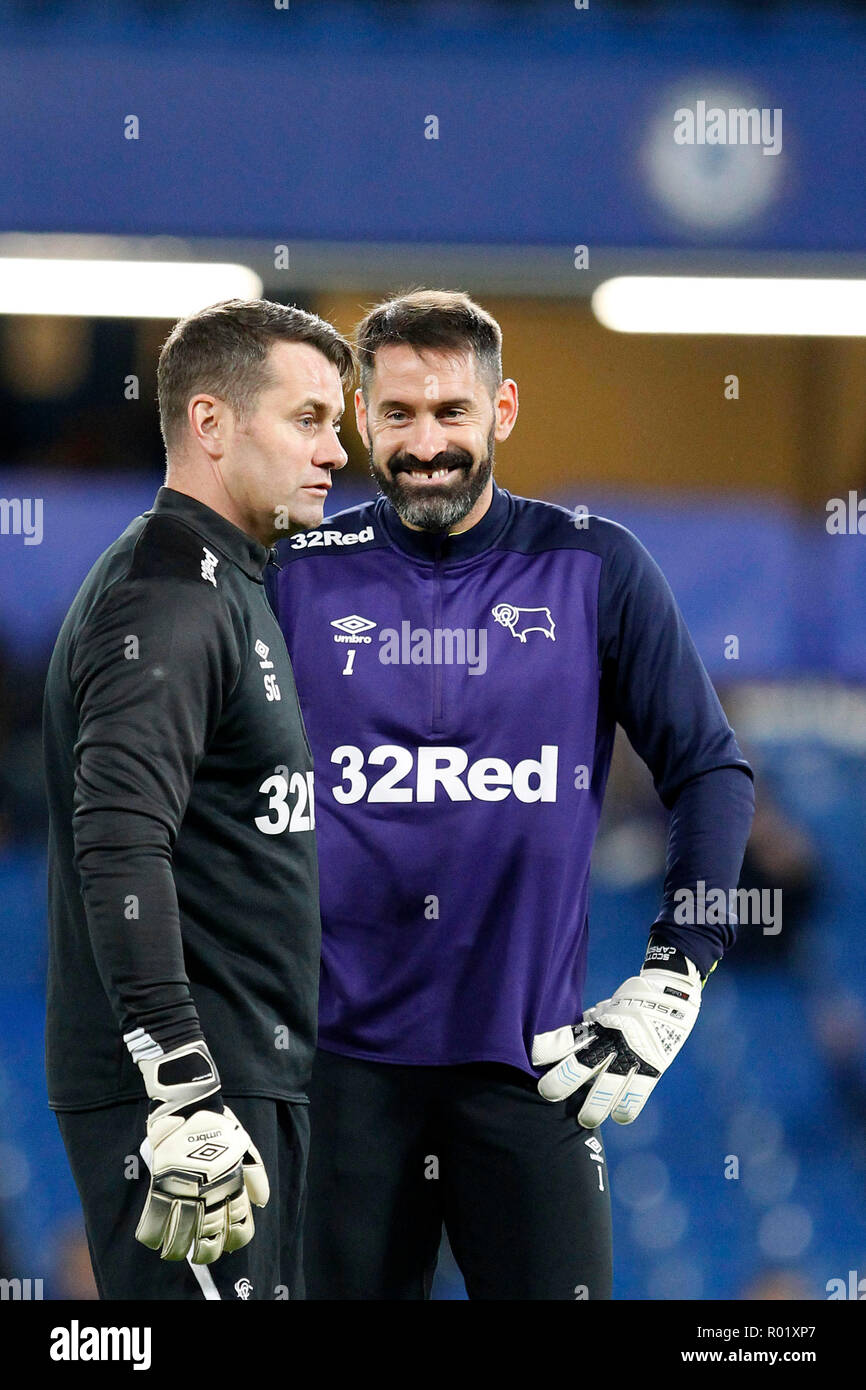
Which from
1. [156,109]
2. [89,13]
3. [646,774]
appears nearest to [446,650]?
[646,774]

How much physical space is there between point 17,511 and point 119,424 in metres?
0.26

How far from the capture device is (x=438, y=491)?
2.10m

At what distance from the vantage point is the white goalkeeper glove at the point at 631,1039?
2014 millimetres

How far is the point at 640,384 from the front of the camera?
9.07 feet

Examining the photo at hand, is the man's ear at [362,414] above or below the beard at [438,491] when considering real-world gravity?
above

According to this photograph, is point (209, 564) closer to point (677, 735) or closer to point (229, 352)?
point (229, 352)

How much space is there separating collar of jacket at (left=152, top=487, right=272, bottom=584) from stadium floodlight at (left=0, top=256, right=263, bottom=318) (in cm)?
94

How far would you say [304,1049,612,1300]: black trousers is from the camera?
1.99 metres

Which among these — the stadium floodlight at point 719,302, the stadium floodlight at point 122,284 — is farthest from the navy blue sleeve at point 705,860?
the stadium floodlight at point 122,284

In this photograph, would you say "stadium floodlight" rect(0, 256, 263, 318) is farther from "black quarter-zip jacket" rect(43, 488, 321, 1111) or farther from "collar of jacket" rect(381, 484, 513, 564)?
"black quarter-zip jacket" rect(43, 488, 321, 1111)

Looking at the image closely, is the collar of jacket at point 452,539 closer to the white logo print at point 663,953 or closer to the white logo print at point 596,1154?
the white logo print at point 663,953

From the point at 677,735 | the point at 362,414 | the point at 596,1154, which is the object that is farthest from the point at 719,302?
the point at 596,1154

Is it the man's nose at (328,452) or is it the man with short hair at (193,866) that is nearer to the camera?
the man with short hair at (193,866)
